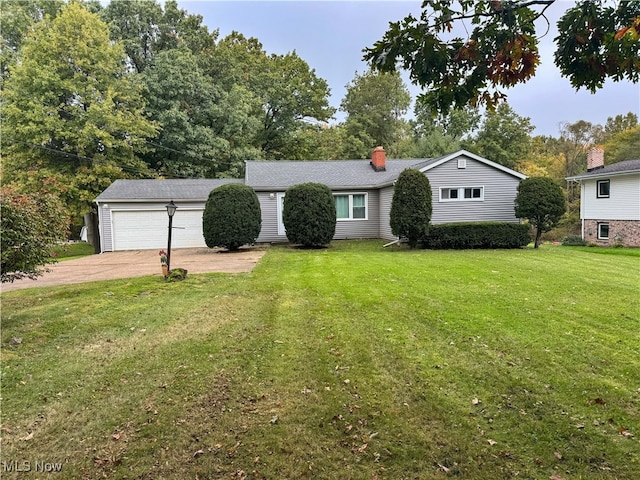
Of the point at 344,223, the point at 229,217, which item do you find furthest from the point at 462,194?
the point at 229,217

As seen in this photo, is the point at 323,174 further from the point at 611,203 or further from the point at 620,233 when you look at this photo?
the point at 620,233

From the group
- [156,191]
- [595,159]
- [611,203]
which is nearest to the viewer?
[156,191]

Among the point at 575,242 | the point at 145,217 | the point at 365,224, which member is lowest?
the point at 575,242

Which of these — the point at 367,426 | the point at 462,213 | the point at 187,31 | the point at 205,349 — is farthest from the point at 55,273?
the point at 187,31

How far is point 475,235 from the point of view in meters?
13.8

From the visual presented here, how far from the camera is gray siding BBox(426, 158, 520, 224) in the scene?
50.6 feet

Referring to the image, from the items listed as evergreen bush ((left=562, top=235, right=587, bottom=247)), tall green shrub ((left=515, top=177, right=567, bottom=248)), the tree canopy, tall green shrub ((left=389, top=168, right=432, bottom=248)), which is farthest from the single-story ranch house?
the tree canopy

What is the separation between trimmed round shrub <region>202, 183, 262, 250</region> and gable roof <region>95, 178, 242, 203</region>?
3.87 metres

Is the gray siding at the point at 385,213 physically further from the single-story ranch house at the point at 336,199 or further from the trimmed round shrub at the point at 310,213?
the trimmed round shrub at the point at 310,213

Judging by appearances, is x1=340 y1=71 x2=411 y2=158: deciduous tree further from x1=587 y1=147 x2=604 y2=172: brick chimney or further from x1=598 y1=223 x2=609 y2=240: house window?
x1=598 y1=223 x2=609 y2=240: house window

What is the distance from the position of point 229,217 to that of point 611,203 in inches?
714

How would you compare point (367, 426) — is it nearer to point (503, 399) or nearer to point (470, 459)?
point (470, 459)

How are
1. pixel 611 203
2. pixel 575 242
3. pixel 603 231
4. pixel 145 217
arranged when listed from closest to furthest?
pixel 145 217
pixel 611 203
pixel 603 231
pixel 575 242

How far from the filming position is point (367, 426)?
2893mm
